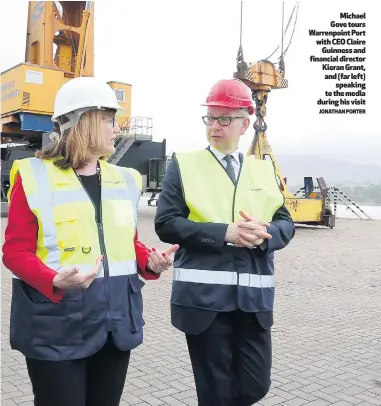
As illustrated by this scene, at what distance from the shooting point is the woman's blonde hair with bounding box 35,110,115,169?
1.97 metres

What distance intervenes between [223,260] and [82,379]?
0.82 meters

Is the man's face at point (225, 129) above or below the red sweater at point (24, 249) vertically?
above

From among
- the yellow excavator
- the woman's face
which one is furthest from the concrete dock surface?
the yellow excavator

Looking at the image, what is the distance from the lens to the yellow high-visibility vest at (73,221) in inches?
73.7

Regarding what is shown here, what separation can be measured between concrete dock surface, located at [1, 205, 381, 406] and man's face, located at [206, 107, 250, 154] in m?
1.84

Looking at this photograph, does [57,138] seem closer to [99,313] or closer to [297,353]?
[99,313]

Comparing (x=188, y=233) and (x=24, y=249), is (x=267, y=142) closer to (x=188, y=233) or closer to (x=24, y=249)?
(x=188, y=233)

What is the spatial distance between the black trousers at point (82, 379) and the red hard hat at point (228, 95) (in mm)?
1252

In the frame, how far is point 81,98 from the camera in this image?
200cm

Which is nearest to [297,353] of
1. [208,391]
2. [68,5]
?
[208,391]

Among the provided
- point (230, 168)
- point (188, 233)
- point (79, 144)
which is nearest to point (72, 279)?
point (79, 144)

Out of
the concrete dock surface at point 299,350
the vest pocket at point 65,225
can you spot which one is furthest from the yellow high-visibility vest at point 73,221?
the concrete dock surface at point 299,350

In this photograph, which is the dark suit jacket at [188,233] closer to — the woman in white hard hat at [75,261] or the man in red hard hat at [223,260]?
the man in red hard hat at [223,260]

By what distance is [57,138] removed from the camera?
2092 mm
